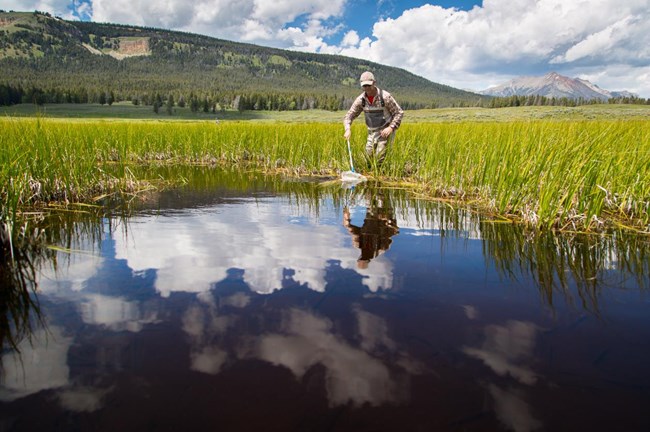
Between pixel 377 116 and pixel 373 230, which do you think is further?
pixel 377 116

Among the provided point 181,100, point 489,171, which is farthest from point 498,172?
point 181,100

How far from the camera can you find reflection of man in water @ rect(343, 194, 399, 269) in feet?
13.8

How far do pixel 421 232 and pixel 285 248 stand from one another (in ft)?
5.79

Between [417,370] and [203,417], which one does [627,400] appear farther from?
[203,417]

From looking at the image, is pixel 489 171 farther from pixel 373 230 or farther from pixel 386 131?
pixel 386 131

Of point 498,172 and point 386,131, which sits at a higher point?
point 386,131

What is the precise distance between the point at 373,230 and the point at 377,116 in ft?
16.3

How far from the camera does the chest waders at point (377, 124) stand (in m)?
9.30

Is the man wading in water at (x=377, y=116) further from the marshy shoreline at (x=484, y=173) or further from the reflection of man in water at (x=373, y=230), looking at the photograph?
the reflection of man in water at (x=373, y=230)

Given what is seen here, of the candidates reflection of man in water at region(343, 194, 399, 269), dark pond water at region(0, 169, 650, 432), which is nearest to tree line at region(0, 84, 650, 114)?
reflection of man in water at region(343, 194, 399, 269)

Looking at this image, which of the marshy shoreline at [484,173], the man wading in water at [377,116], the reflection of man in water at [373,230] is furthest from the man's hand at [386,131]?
the reflection of man in water at [373,230]

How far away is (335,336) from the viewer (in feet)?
8.10

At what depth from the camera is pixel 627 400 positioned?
1.91 meters

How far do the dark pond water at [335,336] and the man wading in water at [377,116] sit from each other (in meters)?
5.02
